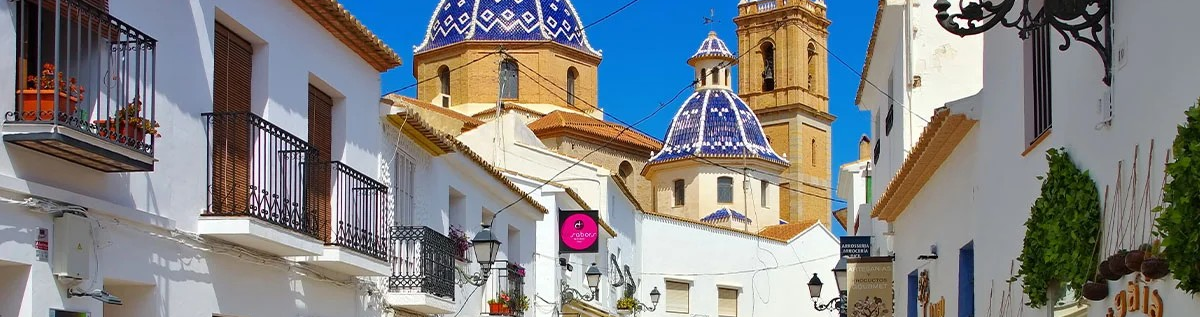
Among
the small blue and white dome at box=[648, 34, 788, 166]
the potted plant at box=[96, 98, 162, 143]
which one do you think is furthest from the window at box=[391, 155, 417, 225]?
the small blue and white dome at box=[648, 34, 788, 166]

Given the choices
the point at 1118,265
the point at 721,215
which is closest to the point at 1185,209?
the point at 1118,265

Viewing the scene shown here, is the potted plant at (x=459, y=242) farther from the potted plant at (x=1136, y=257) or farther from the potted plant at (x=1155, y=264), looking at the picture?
the potted plant at (x=1155, y=264)

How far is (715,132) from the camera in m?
51.1

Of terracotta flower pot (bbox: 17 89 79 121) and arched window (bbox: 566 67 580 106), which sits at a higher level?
arched window (bbox: 566 67 580 106)

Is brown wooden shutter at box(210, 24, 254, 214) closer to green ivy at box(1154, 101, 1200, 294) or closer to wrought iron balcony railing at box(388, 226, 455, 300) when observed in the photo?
wrought iron balcony railing at box(388, 226, 455, 300)

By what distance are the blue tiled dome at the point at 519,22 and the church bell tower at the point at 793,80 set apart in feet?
72.9

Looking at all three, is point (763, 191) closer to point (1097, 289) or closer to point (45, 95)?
point (1097, 289)

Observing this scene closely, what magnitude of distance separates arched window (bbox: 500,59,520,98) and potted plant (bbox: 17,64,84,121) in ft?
134

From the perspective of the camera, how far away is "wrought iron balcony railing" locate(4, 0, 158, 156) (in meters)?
7.64

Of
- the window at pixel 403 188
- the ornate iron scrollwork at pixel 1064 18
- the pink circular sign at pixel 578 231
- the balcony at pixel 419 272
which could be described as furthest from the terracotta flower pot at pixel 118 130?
the pink circular sign at pixel 578 231

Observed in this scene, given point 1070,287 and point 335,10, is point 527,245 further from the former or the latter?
point 1070,287

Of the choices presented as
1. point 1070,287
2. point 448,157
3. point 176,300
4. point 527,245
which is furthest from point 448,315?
point 1070,287

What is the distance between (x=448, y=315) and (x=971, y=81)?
19.8ft

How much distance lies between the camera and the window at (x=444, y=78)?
50.3 m
